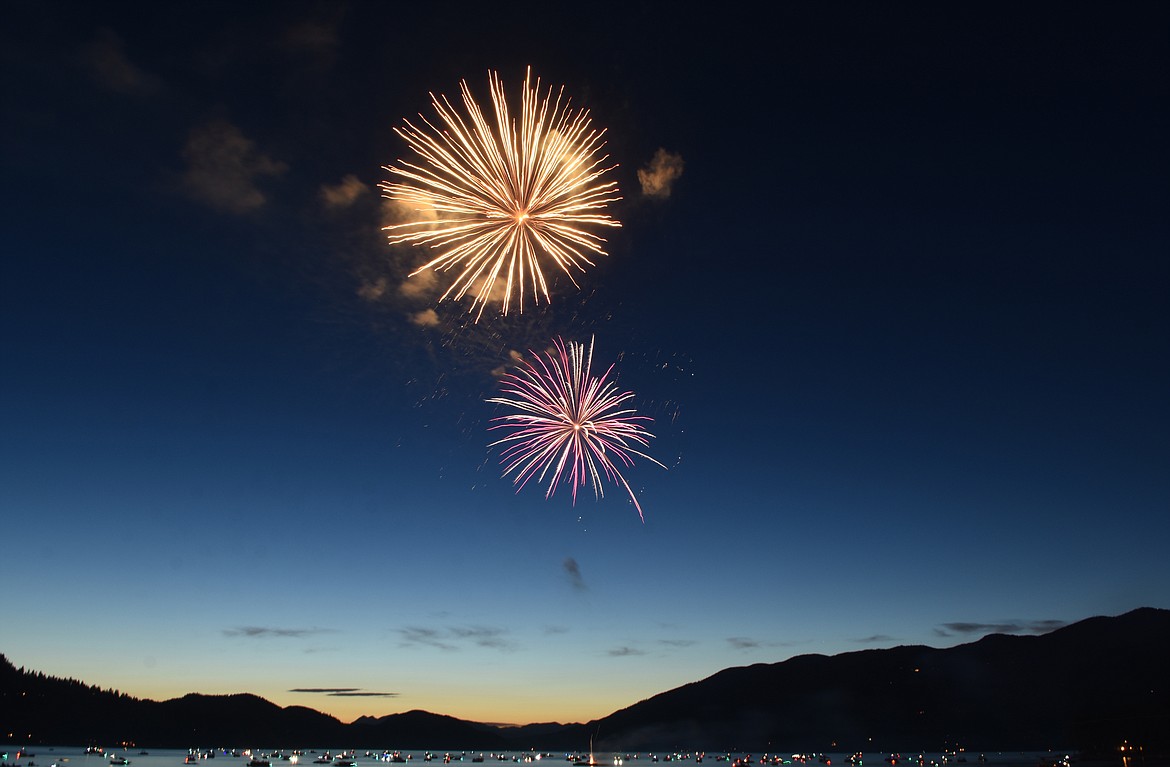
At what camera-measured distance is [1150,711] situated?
172 metres

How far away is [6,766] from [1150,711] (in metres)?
248

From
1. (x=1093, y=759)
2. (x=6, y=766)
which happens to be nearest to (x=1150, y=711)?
(x=1093, y=759)

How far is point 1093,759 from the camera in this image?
176 metres

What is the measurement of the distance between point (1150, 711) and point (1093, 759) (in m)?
16.0

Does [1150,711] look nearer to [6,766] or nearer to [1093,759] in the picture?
[1093,759]

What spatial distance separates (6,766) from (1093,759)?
23735cm

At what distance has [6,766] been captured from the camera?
6821 inches
